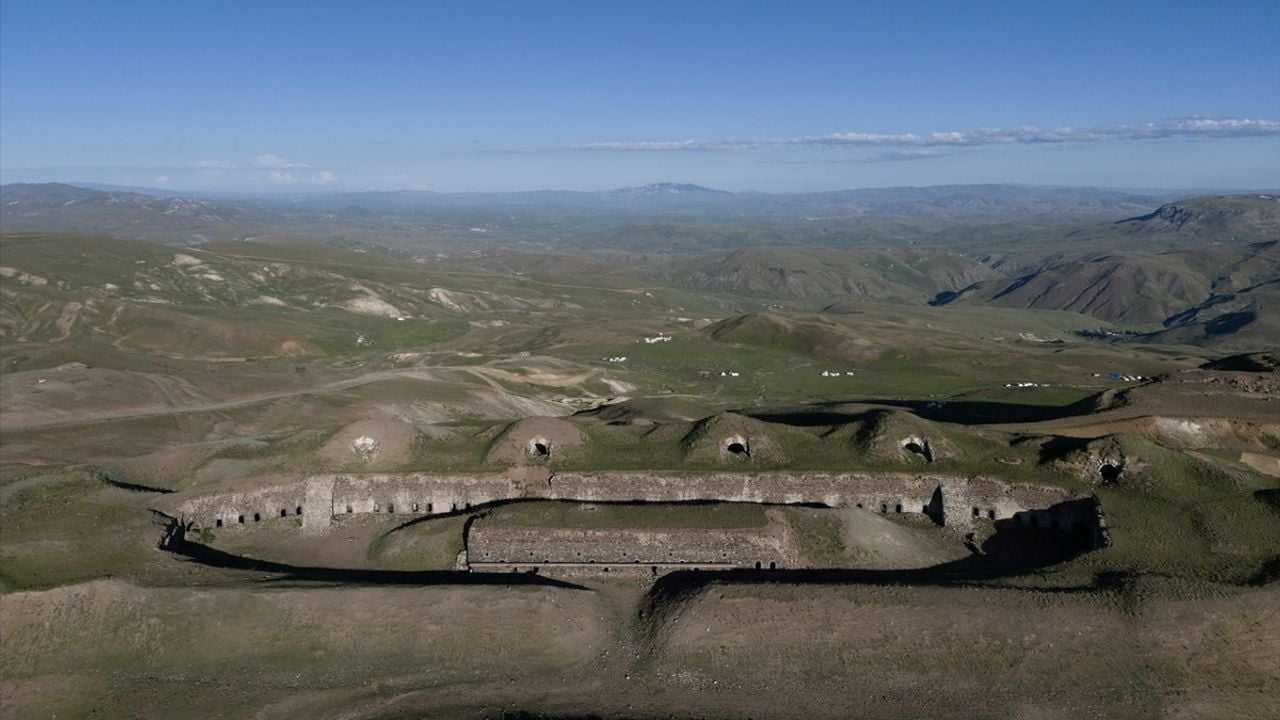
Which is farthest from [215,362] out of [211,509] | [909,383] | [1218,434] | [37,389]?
[1218,434]

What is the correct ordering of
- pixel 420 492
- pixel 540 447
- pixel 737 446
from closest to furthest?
pixel 420 492 → pixel 737 446 → pixel 540 447

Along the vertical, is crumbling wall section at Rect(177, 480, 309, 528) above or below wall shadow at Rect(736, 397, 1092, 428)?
above

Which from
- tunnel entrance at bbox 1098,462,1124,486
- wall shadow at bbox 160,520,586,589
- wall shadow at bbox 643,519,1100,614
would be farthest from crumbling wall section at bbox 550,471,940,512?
wall shadow at bbox 160,520,586,589

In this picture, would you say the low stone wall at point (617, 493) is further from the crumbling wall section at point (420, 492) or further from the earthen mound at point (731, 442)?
the earthen mound at point (731, 442)

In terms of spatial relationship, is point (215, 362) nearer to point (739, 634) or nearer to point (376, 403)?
point (376, 403)

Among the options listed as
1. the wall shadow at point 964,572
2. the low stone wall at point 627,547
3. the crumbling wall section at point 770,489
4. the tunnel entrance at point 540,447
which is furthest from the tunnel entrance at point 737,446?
the tunnel entrance at point 540,447

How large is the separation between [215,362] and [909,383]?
117724mm

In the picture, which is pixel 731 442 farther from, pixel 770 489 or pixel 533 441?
pixel 533 441

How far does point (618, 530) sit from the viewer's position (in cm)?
4325

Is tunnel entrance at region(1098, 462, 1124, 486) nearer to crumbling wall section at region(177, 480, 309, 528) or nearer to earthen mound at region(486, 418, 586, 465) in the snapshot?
earthen mound at region(486, 418, 586, 465)

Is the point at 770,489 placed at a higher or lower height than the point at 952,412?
higher

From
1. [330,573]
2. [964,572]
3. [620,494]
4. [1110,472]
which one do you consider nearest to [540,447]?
[620,494]

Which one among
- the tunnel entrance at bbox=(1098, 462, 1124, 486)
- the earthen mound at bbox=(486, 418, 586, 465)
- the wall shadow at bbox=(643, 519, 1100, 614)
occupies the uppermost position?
the earthen mound at bbox=(486, 418, 586, 465)

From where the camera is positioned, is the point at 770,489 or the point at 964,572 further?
the point at 770,489
